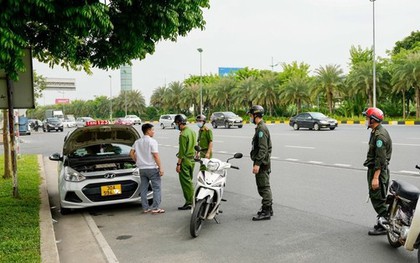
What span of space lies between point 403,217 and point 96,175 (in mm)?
4602

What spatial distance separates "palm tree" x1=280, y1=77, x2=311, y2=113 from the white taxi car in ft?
149

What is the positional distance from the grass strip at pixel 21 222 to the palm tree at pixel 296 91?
44.5m

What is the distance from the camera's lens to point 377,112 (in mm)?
5465

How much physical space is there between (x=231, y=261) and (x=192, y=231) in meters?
0.99

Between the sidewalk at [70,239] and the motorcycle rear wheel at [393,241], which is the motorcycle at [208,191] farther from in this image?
the motorcycle rear wheel at [393,241]

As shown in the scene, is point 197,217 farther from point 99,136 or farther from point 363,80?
point 363,80

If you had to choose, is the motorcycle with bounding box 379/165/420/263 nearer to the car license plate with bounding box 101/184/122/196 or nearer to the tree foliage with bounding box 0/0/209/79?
the tree foliage with bounding box 0/0/209/79

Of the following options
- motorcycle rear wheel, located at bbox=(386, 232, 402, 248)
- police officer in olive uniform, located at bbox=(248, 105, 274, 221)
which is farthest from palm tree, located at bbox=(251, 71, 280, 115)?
motorcycle rear wheel, located at bbox=(386, 232, 402, 248)

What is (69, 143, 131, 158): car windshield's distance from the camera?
7739 millimetres

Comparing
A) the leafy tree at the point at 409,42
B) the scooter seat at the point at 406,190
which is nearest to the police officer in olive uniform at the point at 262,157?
the scooter seat at the point at 406,190

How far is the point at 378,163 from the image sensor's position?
532cm

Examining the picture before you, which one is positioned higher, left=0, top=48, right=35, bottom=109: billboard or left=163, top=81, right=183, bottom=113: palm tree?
left=163, top=81, right=183, bottom=113: palm tree

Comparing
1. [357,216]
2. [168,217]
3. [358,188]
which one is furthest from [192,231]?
[358,188]

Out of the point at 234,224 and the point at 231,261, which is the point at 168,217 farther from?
the point at 231,261
